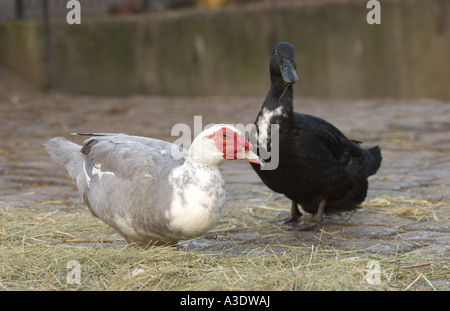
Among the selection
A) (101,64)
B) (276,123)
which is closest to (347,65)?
(101,64)

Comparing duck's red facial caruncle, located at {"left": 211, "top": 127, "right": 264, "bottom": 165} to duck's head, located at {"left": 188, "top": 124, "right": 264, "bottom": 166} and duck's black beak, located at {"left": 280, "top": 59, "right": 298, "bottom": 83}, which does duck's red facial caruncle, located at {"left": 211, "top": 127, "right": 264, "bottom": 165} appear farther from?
duck's black beak, located at {"left": 280, "top": 59, "right": 298, "bottom": 83}

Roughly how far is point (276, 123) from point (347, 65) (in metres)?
6.03

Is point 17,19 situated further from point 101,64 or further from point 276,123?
point 276,123

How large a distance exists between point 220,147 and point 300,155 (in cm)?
78

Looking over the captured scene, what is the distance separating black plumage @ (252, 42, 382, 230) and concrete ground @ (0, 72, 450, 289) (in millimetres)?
209

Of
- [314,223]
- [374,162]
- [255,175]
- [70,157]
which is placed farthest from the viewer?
[255,175]

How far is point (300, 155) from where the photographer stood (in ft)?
12.8

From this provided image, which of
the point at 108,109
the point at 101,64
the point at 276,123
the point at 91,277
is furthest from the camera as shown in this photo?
the point at 101,64

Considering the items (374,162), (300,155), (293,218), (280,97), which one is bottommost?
(293,218)

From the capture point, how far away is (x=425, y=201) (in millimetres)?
4531

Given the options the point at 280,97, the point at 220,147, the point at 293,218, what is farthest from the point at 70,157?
the point at 293,218

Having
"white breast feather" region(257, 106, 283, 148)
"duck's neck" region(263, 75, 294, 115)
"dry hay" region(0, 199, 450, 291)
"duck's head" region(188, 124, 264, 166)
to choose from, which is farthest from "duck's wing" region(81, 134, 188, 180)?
"duck's neck" region(263, 75, 294, 115)

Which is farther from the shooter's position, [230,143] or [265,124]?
[265,124]

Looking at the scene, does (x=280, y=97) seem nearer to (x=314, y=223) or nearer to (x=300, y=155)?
(x=300, y=155)
